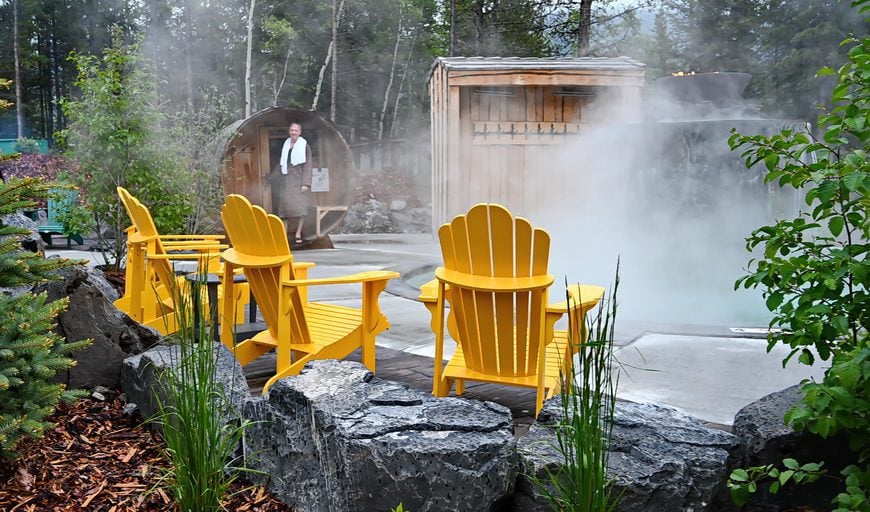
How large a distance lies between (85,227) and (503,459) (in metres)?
5.09

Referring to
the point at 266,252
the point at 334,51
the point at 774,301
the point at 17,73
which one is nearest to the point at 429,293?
the point at 266,252

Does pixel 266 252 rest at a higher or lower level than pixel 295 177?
lower

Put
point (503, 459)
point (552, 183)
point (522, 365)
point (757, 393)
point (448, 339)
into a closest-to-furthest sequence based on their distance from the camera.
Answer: point (503, 459), point (522, 365), point (757, 393), point (448, 339), point (552, 183)

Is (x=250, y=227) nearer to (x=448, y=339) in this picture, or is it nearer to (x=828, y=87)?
(x=448, y=339)

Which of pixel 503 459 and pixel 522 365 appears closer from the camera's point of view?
pixel 503 459

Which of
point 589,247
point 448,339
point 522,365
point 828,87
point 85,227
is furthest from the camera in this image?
point 828,87

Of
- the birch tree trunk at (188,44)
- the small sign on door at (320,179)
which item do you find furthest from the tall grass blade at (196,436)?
the birch tree trunk at (188,44)

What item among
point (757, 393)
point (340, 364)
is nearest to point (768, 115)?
point (757, 393)

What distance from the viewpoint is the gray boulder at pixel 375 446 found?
72.7 inches

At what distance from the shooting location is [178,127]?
6664mm

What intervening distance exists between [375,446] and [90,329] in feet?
5.03

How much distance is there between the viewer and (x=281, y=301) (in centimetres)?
321

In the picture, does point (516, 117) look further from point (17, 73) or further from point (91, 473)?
point (17, 73)

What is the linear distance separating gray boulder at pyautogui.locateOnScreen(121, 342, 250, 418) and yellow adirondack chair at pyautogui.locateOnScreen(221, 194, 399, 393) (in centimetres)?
47
